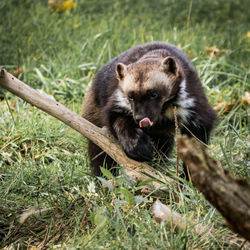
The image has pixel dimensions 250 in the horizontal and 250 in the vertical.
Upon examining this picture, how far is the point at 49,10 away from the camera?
24.2 feet

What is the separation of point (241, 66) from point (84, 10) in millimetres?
3303

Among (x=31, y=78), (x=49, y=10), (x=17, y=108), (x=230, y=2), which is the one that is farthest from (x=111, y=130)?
(x=230, y=2)

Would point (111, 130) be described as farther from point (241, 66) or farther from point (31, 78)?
point (241, 66)

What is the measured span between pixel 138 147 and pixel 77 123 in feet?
1.83

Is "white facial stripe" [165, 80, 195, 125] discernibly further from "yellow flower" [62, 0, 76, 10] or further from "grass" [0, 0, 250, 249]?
"yellow flower" [62, 0, 76, 10]

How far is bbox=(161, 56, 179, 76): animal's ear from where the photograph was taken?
3.81m

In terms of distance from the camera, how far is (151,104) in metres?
3.68

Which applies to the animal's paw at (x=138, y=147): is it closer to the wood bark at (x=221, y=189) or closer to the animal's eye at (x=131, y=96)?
the animal's eye at (x=131, y=96)

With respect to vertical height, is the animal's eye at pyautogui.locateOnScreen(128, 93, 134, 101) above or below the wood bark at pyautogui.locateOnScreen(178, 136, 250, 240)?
below

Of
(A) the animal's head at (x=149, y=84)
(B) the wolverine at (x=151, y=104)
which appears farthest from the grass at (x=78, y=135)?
(A) the animal's head at (x=149, y=84)

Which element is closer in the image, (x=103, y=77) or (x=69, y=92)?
(x=103, y=77)

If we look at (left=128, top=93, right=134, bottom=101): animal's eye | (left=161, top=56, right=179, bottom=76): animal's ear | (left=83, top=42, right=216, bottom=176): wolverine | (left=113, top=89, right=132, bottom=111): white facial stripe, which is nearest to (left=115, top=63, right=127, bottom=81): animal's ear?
(left=83, top=42, right=216, bottom=176): wolverine

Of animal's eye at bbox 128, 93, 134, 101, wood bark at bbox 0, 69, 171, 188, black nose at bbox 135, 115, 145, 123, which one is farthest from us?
animal's eye at bbox 128, 93, 134, 101

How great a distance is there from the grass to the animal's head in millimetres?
527
